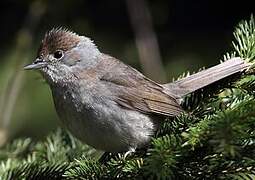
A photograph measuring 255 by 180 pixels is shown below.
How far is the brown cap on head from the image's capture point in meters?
3.70

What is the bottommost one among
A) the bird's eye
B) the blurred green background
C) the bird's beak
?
the bird's beak

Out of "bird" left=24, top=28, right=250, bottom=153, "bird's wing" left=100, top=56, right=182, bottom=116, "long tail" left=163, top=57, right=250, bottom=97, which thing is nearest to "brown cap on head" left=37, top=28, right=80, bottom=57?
"bird" left=24, top=28, right=250, bottom=153

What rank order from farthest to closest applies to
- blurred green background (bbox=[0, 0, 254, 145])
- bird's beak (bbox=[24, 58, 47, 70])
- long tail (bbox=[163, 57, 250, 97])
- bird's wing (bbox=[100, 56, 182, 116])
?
blurred green background (bbox=[0, 0, 254, 145]) → bird's beak (bbox=[24, 58, 47, 70]) → bird's wing (bbox=[100, 56, 182, 116]) → long tail (bbox=[163, 57, 250, 97])

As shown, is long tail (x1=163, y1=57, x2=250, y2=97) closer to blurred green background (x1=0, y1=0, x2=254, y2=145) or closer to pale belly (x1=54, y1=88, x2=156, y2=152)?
pale belly (x1=54, y1=88, x2=156, y2=152)

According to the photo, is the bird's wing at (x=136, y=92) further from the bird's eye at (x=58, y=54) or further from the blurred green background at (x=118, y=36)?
the blurred green background at (x=118, y=36)

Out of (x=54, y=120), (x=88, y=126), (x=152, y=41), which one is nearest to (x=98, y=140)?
(x=88, y=126)

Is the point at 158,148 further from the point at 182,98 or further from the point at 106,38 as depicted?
the point at 106,38

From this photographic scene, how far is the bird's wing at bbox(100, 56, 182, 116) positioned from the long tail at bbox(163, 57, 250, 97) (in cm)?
8

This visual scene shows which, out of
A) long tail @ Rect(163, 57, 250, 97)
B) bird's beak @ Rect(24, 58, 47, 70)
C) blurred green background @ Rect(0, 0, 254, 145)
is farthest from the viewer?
blurred green background @ Rect(0, 0, 254, 145)

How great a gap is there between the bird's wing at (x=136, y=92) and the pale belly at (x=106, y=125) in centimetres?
8

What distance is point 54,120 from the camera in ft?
22.0

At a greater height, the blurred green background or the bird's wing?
the blurred green background

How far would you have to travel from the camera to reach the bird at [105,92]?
3379 millimetres

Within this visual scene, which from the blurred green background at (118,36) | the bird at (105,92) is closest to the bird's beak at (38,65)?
the bird at (105,92)
